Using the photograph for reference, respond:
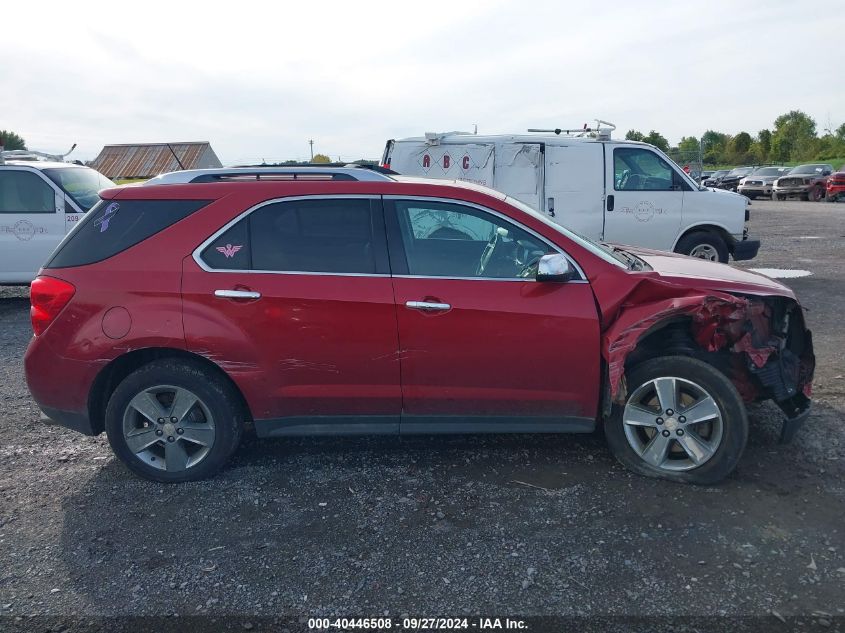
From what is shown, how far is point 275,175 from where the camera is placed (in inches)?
170

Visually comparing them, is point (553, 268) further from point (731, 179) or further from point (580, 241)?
point (731, 179)

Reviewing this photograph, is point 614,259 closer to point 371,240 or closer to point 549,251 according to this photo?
point 549,251

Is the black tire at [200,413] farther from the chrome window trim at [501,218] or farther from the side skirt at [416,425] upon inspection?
the chrome window trim at [501,218]

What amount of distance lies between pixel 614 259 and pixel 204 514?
9.15 feet

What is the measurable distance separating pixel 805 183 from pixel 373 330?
30.9m

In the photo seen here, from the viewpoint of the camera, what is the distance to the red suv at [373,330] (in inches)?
153

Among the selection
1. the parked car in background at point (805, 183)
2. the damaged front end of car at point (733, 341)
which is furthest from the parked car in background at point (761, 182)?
the damaged front end of car at point (733, 341)

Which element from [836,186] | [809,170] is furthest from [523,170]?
[809,170]

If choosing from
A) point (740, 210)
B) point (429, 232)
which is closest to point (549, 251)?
point (429, 232)

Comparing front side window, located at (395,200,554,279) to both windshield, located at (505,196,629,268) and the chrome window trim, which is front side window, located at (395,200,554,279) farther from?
windshield, located at (505,196,629,268)

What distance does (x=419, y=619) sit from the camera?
2.88 m

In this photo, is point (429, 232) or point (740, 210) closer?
point (429, 232)

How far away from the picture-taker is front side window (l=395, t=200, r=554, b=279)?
157 inches

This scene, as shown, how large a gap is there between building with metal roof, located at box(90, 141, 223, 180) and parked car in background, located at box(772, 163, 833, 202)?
2399 centimetres
